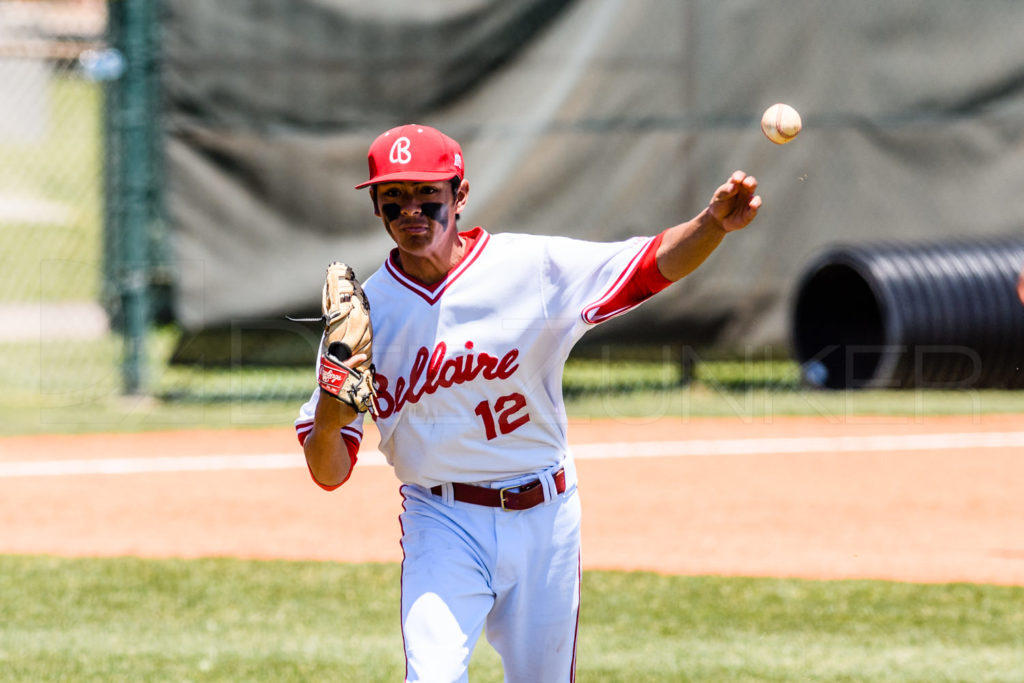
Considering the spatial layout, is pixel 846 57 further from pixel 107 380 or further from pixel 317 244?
pixel 107 380

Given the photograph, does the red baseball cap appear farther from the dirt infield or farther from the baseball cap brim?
the dirt infield

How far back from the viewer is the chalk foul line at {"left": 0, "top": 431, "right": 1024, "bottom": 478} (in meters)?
8.27

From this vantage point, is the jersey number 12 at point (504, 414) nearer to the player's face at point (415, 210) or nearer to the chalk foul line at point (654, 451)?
the player's face at point (415, 210)

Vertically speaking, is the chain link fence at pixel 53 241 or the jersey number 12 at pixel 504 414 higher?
the chain link fence at pixel 53 241

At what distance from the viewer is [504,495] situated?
3.46 meters

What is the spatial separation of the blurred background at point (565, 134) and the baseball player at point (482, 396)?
6.24m

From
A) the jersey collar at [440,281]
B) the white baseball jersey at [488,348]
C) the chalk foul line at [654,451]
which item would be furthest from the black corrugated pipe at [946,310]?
the jersey collar at [440,281]

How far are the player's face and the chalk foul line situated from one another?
16.6 feet

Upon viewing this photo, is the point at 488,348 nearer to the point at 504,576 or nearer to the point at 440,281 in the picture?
the point at 440,281

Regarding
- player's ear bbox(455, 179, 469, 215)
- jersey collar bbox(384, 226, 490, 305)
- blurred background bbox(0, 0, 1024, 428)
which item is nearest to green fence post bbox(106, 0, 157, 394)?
blurred background bbox(0, 0, 1024, 428)

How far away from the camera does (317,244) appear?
9.86 metres

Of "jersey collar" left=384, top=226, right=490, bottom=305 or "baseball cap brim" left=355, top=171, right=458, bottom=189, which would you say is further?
"jersey collar" left=384, top=226, right=490, bottom=305

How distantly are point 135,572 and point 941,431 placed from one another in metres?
5.88

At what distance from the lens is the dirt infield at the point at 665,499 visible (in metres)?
6.41
